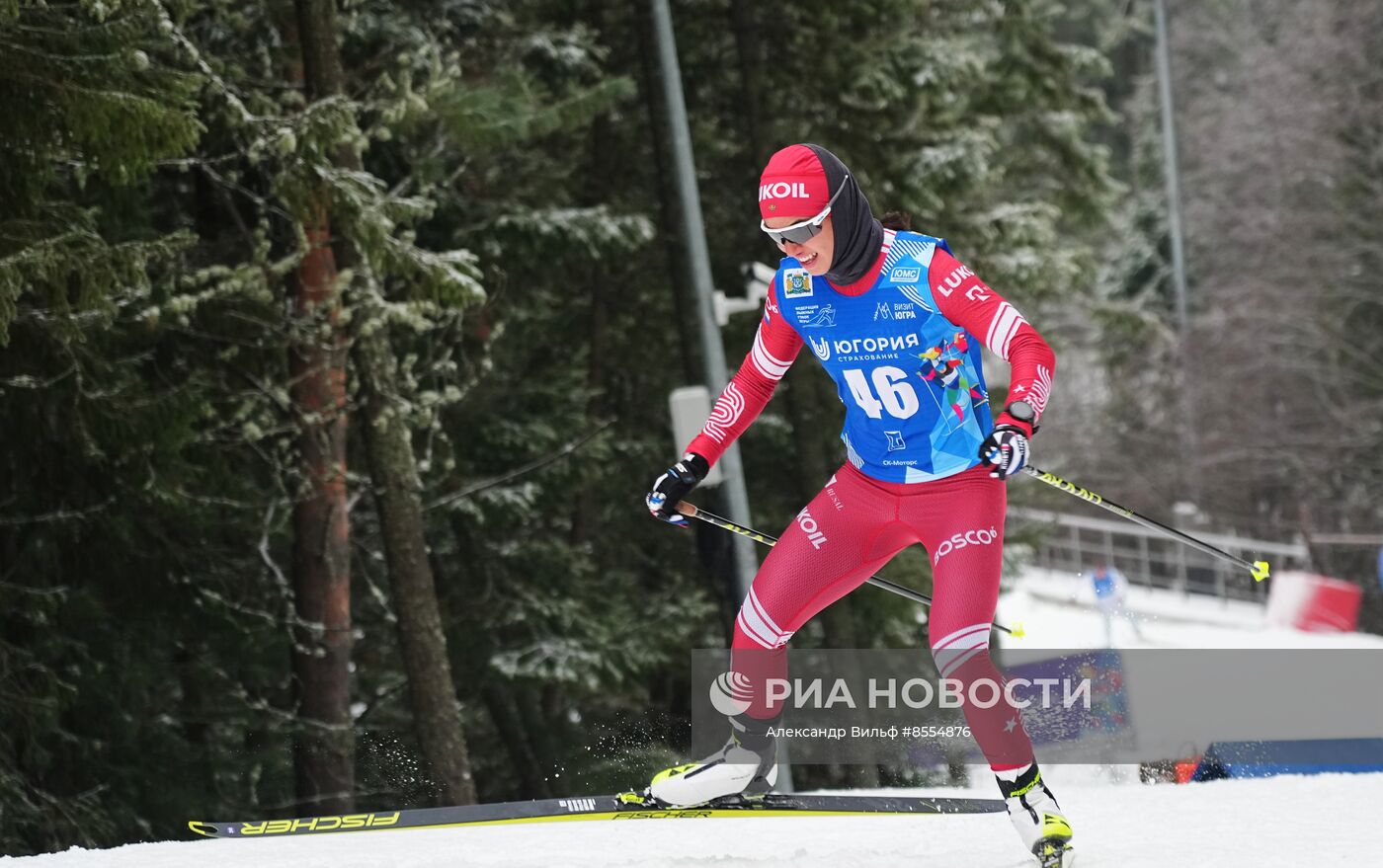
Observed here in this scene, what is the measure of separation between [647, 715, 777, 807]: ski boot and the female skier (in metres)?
0.18

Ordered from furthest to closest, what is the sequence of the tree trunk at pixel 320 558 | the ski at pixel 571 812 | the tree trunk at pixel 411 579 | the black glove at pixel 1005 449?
the tree trunk at pixel 320 558
the tree trunk at pixel 411 579
the ski at pixel 571 812
the black glove at pixel 1005 449

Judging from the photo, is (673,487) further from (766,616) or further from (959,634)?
(959,634)

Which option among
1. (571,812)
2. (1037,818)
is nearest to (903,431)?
(1037,818)

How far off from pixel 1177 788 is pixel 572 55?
797cm

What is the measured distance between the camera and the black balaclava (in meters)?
5.17

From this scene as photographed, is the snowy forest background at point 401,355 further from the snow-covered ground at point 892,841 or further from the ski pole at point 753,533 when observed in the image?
the ski pole at point 753,533

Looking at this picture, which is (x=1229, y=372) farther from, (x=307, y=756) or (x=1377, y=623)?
(x=307, y=756)

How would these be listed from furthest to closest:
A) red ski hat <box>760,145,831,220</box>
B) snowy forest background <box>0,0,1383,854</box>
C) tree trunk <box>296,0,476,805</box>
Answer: tree trunk <box>296,0,476,805</box> < snowy forest background <box>0,0,1383,854</box> < red ski hat <box>760,145,831,220</box>

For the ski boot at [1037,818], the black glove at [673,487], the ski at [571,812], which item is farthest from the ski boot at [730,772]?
the ski boot at [1037,818]

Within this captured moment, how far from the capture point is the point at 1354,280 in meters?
28.2

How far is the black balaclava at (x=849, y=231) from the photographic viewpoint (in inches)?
204

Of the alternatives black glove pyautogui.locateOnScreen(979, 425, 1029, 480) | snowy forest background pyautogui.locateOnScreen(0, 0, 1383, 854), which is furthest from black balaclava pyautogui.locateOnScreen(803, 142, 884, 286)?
snowy forest background pyautogui.locateOnScreen(0, 0, 1383, 854)

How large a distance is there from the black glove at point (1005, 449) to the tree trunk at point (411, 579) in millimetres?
5643

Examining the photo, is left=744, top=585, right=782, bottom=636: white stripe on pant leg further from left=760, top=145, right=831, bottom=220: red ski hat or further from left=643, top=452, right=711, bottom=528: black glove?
left=760, top=145, right=831, bottom=220: red ski hat
